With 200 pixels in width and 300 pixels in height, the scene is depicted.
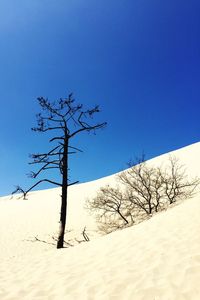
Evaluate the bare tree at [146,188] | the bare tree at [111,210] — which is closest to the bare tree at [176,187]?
the bare tree at [146,188]

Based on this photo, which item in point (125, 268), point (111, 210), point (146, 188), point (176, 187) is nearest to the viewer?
point (125, 268)

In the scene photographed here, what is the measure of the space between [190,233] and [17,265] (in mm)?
5783

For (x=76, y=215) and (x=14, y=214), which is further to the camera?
(x=14, y=214)

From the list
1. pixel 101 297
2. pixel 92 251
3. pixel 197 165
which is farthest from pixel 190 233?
pixel 197 165

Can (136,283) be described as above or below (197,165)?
below

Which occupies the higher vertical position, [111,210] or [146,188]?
[146,188]

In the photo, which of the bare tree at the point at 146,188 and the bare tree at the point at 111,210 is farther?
the bare tree at the point at 111,210

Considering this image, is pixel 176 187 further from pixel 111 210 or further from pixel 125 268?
pixel 125 268

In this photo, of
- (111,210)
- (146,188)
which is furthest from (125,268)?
(111,210)

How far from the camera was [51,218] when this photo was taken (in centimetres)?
3044

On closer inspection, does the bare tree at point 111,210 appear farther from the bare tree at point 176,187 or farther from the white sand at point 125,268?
the white sand at point 125,268

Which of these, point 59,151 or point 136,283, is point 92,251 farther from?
point 59,151

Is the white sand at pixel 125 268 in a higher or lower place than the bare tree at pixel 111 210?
lower

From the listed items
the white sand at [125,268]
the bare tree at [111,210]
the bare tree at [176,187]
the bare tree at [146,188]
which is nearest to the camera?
the white sand at [125,268]
